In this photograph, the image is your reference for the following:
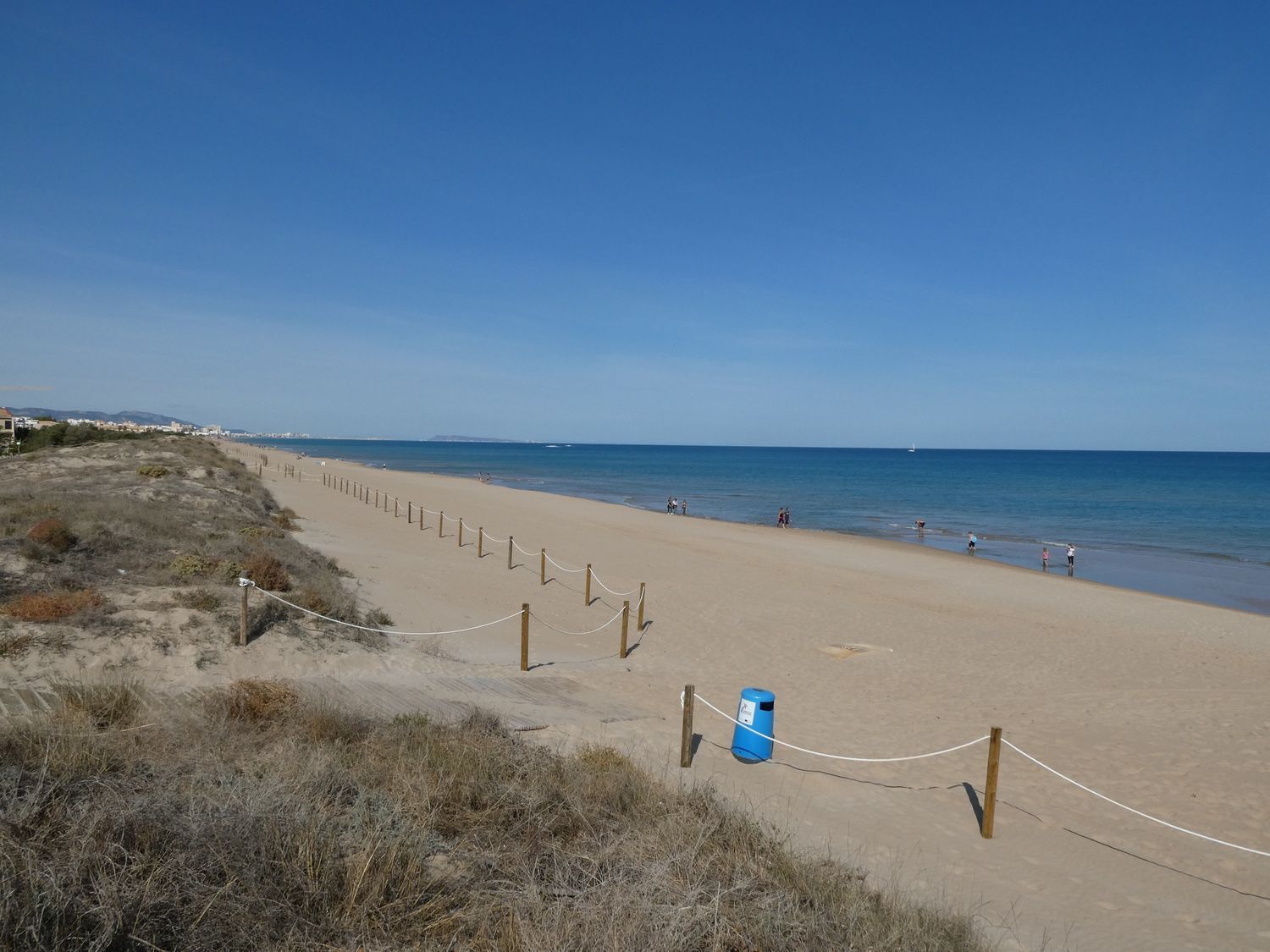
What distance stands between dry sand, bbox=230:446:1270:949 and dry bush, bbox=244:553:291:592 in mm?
1914

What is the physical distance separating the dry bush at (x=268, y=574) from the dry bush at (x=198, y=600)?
2.76 ft

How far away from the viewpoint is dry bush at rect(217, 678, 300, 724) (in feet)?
19.8

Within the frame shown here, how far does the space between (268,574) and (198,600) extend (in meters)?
1.46

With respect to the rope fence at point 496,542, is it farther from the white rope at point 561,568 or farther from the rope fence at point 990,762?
the rope fence at point 990,762

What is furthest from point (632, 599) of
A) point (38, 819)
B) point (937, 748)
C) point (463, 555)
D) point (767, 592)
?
point (38, 819)

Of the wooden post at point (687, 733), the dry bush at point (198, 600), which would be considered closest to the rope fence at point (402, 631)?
the dry bush at point (198, 600)

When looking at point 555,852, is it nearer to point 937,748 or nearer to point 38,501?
point 937,748

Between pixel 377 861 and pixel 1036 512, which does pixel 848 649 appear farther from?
pixel 1036 512

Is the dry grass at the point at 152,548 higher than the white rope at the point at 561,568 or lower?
higher

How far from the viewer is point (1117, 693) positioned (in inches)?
460

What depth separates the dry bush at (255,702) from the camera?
6.03 metres

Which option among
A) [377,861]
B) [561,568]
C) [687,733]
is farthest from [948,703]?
[561,568]

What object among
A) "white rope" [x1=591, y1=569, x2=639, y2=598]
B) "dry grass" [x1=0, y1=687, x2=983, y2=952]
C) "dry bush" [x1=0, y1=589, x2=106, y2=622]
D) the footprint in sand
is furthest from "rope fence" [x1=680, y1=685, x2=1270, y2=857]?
"white rope" [x1=591, y1=569, x2=639, y2=598]

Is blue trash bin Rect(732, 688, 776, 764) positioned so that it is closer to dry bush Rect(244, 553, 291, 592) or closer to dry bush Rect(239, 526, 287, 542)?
dry bush Rect(244, 553, 291, 592)
